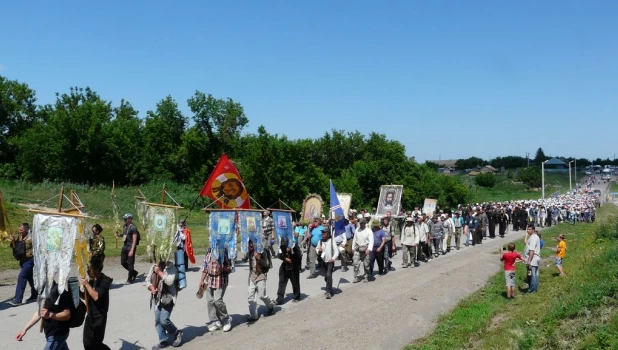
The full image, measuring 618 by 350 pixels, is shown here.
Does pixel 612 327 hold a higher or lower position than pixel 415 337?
higher

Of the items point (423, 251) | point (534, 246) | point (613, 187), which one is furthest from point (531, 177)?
point (534, 246)

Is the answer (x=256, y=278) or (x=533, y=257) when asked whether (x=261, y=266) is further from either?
(x=533, y=257)

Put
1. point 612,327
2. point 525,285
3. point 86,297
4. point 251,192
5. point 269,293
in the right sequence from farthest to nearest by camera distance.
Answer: point 251,192
point 525,285
point 269,293
point 612,327
point 86,297

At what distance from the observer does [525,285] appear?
15414mm

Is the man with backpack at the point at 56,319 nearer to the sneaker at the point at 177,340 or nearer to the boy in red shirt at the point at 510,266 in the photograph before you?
the sneaker at the point at 177,340

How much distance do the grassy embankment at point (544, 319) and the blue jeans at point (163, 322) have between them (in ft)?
14.2

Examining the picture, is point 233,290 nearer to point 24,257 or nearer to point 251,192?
point 24,257

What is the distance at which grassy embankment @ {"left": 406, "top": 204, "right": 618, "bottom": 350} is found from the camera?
833cm

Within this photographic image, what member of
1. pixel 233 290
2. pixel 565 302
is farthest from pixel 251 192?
pixel 565 302

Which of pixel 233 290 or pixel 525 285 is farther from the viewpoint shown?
pixel 525 285

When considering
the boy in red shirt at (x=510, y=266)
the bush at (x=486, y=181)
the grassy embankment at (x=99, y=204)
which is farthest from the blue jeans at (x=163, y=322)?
the bush at (x=486, y=181)

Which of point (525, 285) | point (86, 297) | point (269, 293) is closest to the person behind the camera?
point (86, 297)

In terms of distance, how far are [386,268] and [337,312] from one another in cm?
639

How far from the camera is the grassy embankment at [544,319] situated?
8328 mm
